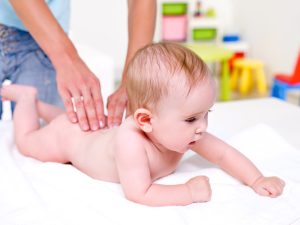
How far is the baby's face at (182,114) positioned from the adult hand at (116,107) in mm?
254

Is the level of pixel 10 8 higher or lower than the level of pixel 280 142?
higher

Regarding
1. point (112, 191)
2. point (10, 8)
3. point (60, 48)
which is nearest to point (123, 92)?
point (60, 48)

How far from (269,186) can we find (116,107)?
463 mm

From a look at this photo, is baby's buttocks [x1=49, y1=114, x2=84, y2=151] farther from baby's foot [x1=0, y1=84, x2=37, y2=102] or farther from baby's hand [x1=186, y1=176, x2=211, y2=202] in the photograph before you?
baby's hand [x1=186, y1=176, x2=211, y2=202]

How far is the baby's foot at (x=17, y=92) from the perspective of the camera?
4.18 feet

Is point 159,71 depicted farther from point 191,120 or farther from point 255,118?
point 255,118

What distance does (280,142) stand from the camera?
3.89 ft

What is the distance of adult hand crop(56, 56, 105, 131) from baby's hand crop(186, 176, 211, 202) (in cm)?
32

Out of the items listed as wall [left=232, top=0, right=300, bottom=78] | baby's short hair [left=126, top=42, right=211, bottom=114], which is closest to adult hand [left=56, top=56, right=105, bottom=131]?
baby's short hair [left=126, top=42, right=211, bottom=114]

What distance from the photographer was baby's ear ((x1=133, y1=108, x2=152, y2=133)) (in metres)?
0.88

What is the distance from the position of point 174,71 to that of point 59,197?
0.36 meters

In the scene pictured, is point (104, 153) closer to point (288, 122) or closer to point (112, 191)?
point (112, 191)

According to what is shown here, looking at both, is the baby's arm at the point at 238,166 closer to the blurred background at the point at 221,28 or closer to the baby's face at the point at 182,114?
the baby's face at the point at 182,114

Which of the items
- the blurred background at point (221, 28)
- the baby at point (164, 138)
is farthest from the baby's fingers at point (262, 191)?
the blurred background at point (221, 28)
